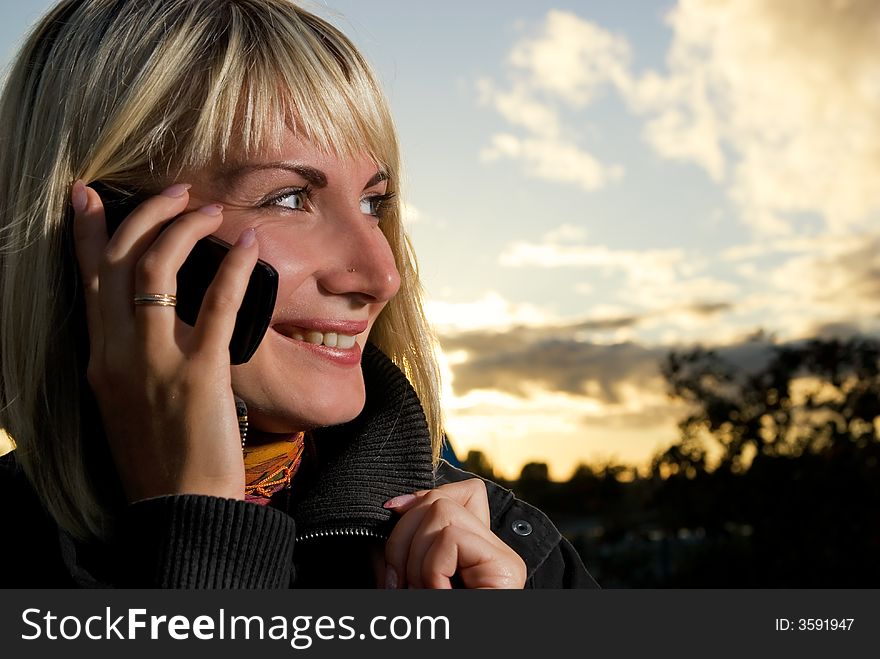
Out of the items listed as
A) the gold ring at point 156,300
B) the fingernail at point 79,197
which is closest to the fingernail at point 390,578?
the gold ring at point 156,300

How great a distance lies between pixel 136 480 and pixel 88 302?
46 cm

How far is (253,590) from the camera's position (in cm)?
226

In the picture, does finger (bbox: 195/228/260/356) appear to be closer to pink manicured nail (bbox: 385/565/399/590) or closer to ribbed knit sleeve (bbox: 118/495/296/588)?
ribbed knit sleeve (bbox: 118/495/296/588)

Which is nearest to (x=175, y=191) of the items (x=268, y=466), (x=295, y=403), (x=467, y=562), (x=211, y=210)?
(x=211, y=210)

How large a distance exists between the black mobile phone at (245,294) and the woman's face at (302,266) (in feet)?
0.40

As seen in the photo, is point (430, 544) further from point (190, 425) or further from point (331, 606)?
point (190, 425)

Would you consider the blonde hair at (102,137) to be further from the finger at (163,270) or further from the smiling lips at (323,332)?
the smiling lips at (323,332)

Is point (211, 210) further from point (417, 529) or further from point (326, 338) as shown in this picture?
point (417, 529)

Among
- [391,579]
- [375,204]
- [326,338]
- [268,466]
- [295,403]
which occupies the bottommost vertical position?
[391,579]

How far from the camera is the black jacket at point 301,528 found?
7.22 ft

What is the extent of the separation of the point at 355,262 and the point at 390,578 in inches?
33.3

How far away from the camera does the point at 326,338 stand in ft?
Result: 8.50

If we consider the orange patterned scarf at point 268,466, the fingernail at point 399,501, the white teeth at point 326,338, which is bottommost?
the fingernail at point 399,501

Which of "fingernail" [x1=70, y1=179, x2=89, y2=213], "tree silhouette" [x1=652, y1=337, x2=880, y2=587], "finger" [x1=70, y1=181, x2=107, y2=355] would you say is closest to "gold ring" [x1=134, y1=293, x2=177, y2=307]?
"finger" [x1=70, y1=181, x2=107, y2=355]
